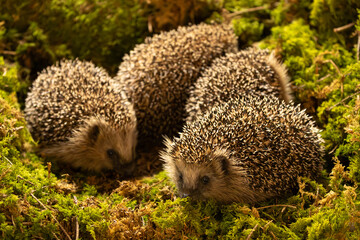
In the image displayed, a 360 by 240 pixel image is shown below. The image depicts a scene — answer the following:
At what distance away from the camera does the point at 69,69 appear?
4875 millimetres

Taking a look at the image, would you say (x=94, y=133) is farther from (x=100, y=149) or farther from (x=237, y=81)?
(x=237, y=81)

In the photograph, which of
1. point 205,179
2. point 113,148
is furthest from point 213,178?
point 113,148

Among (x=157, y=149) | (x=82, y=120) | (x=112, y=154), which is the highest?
(x=82, y=120)

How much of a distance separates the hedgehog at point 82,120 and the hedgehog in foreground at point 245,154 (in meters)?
1.15

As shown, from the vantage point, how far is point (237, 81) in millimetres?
4281

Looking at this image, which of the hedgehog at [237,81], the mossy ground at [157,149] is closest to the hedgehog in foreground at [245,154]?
the mossy ground at [157,149]

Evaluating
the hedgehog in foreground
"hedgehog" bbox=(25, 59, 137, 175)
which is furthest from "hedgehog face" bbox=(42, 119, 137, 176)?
the hedgehog in foreground

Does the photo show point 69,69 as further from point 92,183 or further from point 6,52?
point 92,183

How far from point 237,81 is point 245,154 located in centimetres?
110

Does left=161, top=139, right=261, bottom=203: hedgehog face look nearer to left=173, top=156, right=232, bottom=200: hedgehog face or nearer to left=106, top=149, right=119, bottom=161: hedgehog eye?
left=173, top=156, right=232, bottom=200: hedgehog face

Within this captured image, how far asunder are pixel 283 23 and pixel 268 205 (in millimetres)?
3337

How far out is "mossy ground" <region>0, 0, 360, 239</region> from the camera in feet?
10.3

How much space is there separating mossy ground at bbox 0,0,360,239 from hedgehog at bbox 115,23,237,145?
561mm

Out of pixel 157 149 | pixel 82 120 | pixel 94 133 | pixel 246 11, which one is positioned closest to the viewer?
pixel 82 120
